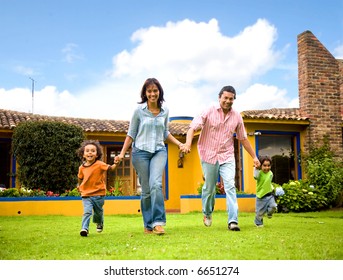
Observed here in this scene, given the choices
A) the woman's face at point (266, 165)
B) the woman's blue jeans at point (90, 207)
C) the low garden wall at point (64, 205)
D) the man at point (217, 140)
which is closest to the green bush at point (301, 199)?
the low garden wall at point (64, 205)

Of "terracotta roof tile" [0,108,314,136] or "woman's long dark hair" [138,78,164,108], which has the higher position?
"terracotta roof tile" [0,108,314,136]

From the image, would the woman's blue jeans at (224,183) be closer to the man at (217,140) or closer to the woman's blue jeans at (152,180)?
the man at (217,140)

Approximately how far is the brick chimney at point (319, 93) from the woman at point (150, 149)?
289 inches

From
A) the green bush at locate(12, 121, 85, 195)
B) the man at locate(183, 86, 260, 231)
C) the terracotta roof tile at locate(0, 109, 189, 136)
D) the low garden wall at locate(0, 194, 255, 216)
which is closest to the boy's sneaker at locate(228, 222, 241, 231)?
the man at locate(183, 86, 260, 231)

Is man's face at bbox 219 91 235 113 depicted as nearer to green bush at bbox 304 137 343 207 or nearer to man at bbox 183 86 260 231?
man at bbox 183 86 260 231

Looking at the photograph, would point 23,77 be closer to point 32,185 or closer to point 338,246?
point 338,246

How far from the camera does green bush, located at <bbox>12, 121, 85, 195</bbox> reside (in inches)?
401

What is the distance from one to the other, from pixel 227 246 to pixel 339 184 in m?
7.51

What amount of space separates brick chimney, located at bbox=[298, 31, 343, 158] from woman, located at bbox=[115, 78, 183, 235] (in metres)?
7.33

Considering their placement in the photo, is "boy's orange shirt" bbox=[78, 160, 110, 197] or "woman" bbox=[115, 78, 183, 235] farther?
"boy's orange shirt" bbox=[78, 160, 110, 197]

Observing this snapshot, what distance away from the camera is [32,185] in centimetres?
1027

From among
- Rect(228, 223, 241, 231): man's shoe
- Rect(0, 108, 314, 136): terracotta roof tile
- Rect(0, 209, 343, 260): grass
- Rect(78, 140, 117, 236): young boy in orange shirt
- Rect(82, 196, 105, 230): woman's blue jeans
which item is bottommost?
Rect(0, 209, 343, 260): grass

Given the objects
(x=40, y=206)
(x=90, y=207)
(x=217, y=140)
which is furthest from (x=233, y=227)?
(x=40, y=206)

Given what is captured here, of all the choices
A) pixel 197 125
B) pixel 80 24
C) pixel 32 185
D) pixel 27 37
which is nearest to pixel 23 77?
pixel 27 37
